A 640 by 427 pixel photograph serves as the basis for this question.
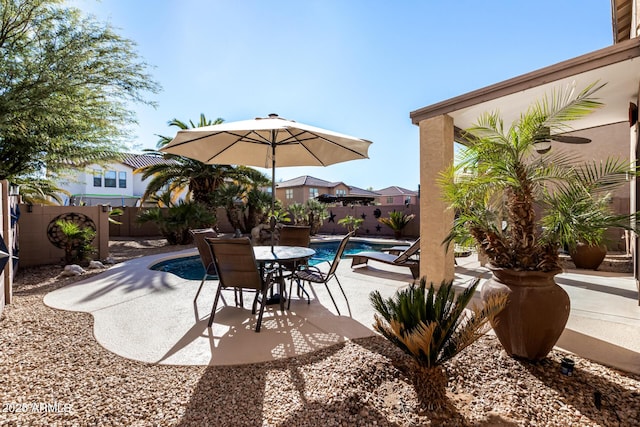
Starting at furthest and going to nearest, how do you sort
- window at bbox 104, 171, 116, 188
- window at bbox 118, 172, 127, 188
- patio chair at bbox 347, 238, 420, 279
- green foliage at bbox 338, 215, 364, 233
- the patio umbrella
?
window at bbox 118, 172, 127, 188
window at bbox 104, 171, 116, 188
green foliage at bbox 338, 215, 364, 233
patio chair at bbox 347, 238, 420, 279
the patio umbrella

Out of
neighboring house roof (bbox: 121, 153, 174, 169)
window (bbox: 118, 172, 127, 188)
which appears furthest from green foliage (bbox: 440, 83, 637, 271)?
window (bbox: 118, 172, 127, 188)

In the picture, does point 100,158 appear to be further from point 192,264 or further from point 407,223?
point 407,223

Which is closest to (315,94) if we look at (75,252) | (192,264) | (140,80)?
(140,80)

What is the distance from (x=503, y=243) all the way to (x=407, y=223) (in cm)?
1264

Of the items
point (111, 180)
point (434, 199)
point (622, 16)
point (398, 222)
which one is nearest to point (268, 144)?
point (434, 199)

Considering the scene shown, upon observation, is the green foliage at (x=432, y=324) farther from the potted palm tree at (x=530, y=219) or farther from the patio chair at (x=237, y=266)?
the patio chair at (x=237, y=266)

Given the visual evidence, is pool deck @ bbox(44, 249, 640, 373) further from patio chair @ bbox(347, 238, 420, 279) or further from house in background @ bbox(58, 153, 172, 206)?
house in background @ bbox(58, 153, 172, 206)

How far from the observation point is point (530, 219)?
2.79 metres

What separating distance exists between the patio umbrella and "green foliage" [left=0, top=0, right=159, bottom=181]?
182 inches

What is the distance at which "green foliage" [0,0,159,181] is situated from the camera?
6617 millimetres

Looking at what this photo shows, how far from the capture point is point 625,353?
288 cm

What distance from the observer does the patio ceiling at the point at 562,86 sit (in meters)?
3.44

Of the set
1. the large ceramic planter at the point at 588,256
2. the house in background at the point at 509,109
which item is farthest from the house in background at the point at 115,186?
the large ceramic planter at the point at 588,256

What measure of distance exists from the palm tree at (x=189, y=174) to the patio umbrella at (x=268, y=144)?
30.9 ft
